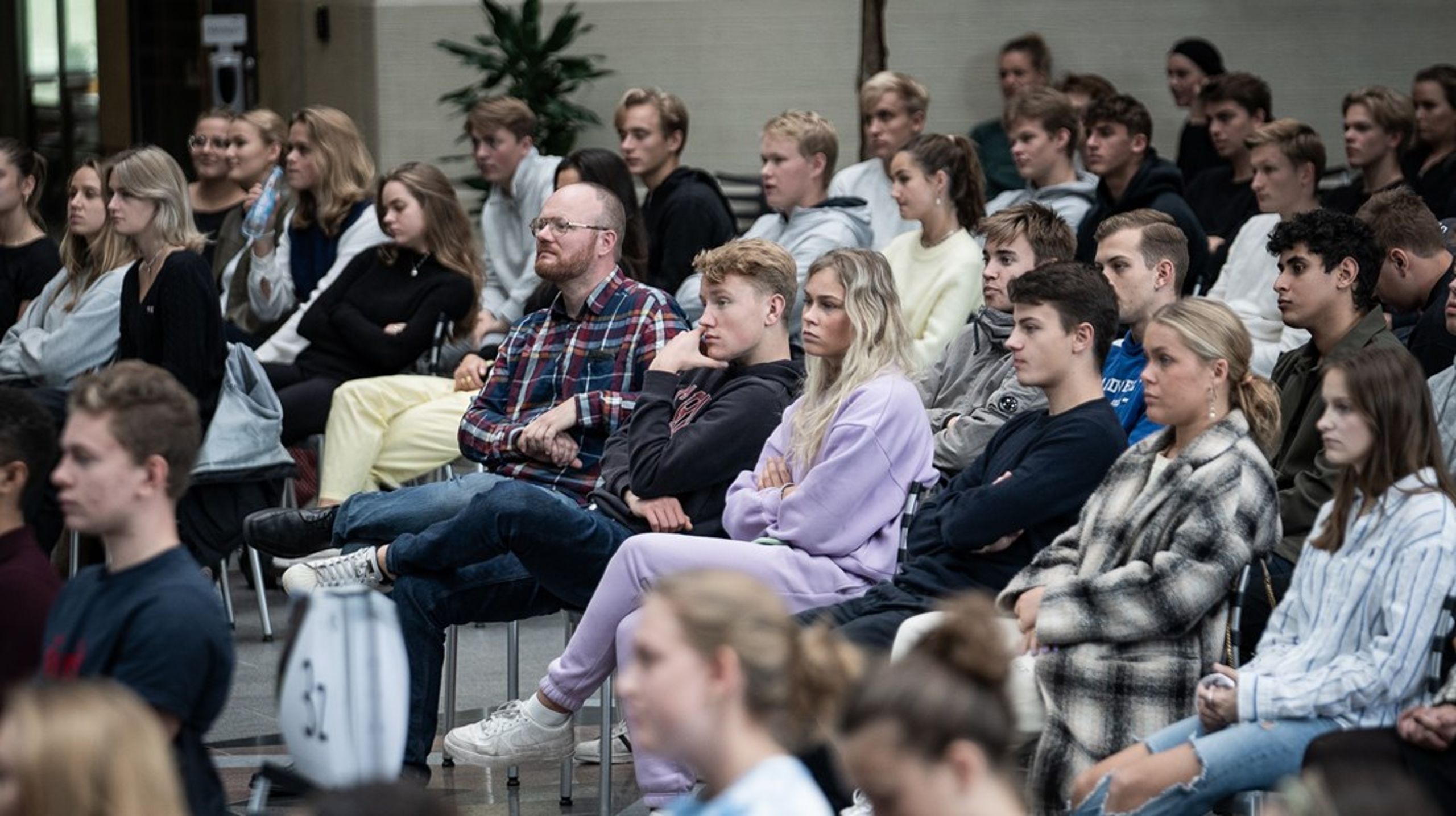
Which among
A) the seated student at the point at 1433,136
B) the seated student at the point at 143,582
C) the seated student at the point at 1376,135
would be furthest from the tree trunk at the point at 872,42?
the seated student at the point at 143,582

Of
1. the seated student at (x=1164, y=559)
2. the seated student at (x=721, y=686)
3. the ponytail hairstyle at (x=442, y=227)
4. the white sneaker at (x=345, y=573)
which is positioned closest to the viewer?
the seated student at (x=721, y=686)

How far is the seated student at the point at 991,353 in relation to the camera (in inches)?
200

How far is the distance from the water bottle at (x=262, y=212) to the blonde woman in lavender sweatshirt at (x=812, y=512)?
11.1 ft

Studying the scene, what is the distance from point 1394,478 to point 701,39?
7.07 meters

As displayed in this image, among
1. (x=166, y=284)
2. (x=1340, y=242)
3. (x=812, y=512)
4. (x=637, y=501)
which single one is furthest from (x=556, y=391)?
(x=1340, y=242)

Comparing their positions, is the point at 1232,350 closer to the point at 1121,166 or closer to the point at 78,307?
the point at 1121,166

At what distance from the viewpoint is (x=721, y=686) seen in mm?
2607

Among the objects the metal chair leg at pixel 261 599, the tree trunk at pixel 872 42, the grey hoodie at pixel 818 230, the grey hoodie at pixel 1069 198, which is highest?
the tree trunk at pixel 872 42

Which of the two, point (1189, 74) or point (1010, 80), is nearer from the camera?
point (1189, 74)

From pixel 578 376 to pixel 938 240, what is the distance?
1404 millimetres

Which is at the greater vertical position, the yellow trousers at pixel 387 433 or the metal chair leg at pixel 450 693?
the yellow trousers at pixel 387 433

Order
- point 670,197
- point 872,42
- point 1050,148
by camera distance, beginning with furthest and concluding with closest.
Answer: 1. point 872,42
2. point 670,197
3. point 1050,148

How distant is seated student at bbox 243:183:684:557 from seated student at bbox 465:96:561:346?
1.94 metres

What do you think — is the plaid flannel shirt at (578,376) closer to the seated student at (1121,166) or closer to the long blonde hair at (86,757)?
the seated student at (1121,166)
